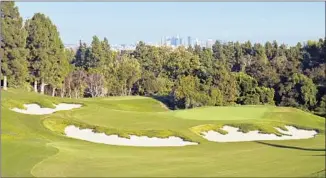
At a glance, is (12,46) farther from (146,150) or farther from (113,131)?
(146,150)

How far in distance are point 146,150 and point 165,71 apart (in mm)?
62676

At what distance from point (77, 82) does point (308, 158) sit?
→ 61.8m

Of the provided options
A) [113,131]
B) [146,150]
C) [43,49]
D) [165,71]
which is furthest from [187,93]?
[146,150]

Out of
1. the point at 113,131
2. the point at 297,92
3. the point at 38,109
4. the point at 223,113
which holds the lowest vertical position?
the point at 113,131

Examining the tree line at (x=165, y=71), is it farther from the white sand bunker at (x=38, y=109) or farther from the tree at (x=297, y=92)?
the white sand bunker at (x=38, y=109)

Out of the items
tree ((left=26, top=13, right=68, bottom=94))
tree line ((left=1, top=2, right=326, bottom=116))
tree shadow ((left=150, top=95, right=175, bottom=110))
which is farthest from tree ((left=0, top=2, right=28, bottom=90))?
tree shadow ((left=150, top=95, right=175, bottom=110))

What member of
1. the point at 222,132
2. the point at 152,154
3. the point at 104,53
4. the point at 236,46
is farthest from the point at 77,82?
the point at 152,154

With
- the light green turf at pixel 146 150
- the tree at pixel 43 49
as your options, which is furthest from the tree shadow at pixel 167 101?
the light green turf at pixel 146 150

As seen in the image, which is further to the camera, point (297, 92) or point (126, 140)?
point (297, 92)

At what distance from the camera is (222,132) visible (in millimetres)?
29078

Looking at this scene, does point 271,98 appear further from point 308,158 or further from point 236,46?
point 308,158

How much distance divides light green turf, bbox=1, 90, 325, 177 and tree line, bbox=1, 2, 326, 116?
17.6 m

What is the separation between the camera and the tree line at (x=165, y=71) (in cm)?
5309

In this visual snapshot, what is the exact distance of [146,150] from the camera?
2220 cm
